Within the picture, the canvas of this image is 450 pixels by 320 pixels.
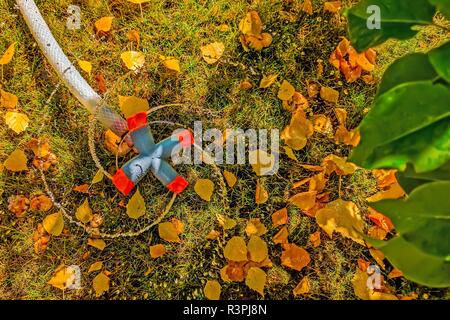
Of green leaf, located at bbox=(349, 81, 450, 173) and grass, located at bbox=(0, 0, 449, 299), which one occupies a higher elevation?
grass, located at bbox=(0, 0, 449, 299)

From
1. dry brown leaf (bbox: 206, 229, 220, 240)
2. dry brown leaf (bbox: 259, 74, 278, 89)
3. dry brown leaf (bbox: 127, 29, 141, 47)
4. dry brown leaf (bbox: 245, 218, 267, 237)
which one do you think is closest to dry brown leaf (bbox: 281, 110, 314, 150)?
dry brown leaf (bbox: 259, 74, 278, 89)

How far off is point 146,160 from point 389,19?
0.87m

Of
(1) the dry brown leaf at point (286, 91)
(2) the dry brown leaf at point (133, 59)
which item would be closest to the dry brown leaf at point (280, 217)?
(1) the dry brown leaf at point (286, 91)

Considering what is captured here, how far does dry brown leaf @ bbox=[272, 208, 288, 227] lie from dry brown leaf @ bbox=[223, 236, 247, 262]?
0.40 ft

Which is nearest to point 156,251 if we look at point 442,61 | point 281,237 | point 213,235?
point 213,235

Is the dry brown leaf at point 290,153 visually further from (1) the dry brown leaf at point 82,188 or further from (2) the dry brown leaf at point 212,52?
(1) the dry brown leaf at point 82,188

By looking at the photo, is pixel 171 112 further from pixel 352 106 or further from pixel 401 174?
pixel 401 174

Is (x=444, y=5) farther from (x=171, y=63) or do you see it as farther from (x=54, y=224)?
(x=54, y=224)

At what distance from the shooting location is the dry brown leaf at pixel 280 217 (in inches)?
66.4

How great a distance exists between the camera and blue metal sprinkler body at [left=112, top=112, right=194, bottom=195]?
5.41 feet

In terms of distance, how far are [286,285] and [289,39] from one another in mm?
811

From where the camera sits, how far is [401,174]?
1080mm

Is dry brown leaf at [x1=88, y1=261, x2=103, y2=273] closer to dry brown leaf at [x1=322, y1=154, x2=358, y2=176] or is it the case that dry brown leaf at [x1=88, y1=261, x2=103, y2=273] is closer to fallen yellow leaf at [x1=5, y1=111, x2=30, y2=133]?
fallen yellow leaf at [x1=5, y1=111, x2=30, y2=133]

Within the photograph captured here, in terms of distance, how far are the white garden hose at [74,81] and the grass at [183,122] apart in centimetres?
8
